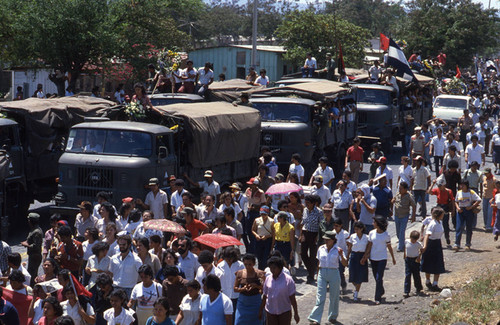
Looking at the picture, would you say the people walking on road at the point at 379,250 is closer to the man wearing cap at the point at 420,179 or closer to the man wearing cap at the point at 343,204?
the man wearing cap at the point at 343,204

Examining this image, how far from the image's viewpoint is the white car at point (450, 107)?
3438cm

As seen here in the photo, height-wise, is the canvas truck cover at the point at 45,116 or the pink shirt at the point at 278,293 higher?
the canvas truck cover at the point at 45,116

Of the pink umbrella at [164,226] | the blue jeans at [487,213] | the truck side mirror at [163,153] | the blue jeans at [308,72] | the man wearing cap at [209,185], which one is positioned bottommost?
the blue jeans at [487,213]

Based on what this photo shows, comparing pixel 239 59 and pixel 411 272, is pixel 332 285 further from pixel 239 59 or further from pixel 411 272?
pixel 239 59

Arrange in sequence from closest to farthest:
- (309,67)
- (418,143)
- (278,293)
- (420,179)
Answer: (278,293), (420,179), (418,143), (309,67)

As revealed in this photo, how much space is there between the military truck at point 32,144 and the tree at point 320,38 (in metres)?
26.6

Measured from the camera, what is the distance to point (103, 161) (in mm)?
15680

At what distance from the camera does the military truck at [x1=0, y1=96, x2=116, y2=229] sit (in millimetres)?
16609

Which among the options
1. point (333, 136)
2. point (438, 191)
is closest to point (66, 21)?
point (333, 136)

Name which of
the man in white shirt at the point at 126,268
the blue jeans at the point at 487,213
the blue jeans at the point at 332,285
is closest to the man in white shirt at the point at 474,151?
the blue jeans at the point at 487,213

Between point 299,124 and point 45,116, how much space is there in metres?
6.91

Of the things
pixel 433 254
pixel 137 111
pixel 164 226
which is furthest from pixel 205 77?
pixel 164 226

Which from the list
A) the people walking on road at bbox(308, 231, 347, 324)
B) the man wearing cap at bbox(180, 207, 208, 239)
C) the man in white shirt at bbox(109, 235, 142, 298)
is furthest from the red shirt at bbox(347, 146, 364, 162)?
the man in white shirt at bbox(109, 235, 142, 298)

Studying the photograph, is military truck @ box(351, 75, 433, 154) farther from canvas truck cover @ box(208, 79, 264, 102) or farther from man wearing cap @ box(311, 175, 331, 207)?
man wearing cap @ box(311, 175, 331, 207)
